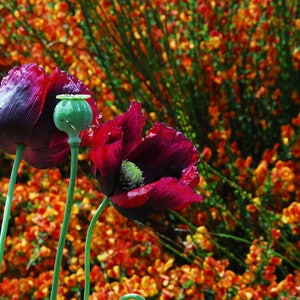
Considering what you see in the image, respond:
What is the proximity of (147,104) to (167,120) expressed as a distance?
4.5 inches

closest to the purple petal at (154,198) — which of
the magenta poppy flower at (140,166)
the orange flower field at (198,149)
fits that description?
the magenta poppy flower at (140,166)

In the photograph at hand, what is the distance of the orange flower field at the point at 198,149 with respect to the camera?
165 centimetres

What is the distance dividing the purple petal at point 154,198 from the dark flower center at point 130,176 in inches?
0.7

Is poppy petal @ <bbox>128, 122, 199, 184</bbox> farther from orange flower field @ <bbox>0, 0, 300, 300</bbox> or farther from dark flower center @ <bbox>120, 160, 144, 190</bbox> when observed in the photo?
orange flower field @ <bbox>0, 0, 300, 300</bbox>

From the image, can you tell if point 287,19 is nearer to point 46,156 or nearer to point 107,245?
point 107,245

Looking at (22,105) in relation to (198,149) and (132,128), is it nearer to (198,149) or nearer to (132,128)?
(132,128)

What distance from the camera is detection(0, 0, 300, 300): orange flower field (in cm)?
165

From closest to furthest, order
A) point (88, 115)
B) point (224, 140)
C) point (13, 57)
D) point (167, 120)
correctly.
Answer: point (88, 115) → point (224, 140) → point (167, 120) → point (13, 57)

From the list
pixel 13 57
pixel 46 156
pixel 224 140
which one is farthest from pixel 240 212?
pixel 46 156

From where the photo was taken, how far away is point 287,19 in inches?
86.7

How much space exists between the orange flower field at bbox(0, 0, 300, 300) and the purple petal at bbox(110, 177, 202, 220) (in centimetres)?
87

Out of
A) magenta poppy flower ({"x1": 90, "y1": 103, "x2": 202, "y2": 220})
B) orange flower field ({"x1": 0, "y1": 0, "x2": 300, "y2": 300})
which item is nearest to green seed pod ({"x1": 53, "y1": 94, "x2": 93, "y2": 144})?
magenta poppy flower ({"x1": 90, "y1": 103, "x2": 202, "y2": 220})

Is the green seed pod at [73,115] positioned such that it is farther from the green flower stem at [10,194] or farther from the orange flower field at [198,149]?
the orange flower field at [198,149]

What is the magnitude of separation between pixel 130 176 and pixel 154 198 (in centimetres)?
4
